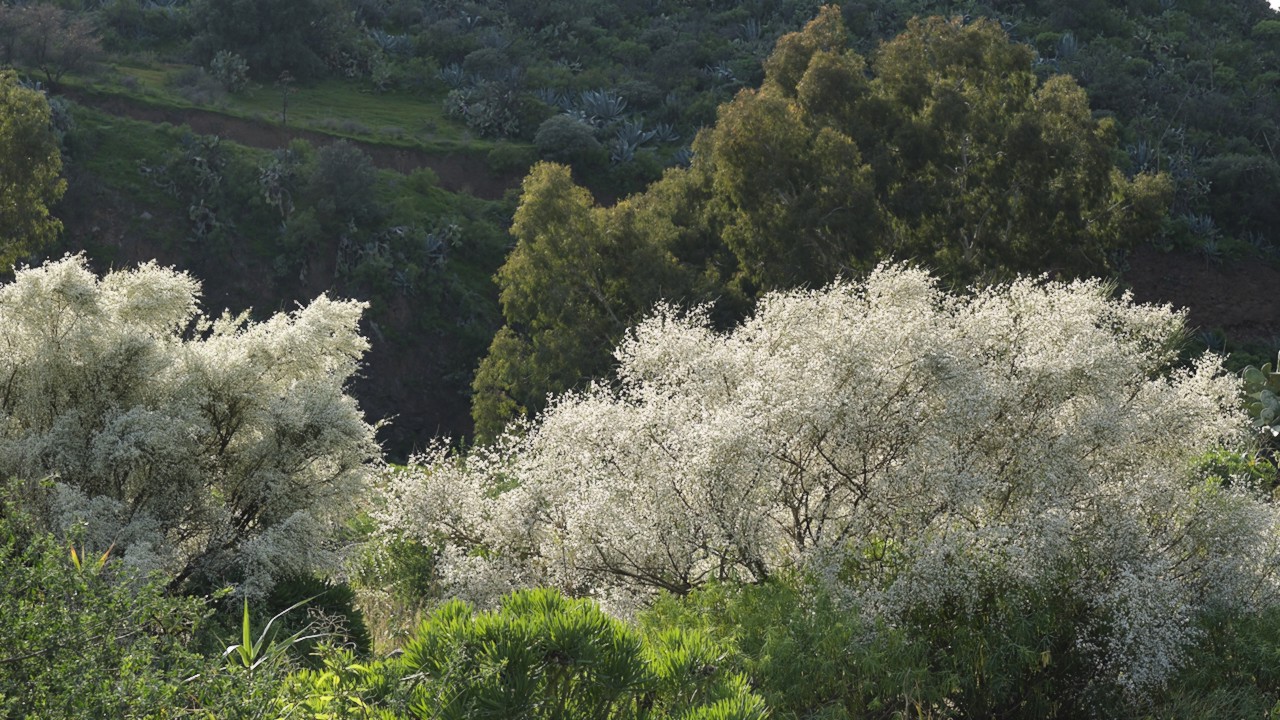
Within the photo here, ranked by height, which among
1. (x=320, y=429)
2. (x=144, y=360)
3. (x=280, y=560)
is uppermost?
(x=144, y=360)

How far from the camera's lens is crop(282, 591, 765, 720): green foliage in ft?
17.6

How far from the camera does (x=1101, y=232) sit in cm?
2422

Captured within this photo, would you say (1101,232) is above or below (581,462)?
above

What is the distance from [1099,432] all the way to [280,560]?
23.0ft

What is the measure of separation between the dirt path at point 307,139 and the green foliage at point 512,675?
32311 mm

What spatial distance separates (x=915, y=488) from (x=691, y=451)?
168cm

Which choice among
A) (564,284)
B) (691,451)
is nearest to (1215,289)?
(564,284)

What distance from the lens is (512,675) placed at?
17.8 feet

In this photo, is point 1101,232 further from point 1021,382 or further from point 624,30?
point 624,30

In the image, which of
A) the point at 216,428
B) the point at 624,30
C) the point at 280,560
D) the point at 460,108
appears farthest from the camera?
the point at 624,30

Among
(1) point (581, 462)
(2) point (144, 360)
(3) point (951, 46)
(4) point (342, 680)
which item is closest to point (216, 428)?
(2) point (144, 360)

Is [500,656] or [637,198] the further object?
[637,198]

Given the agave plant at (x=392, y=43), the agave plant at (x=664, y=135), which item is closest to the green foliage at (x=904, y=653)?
the agave plant at (x=664, y=135)

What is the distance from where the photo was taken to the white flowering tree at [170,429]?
37.1 feet
